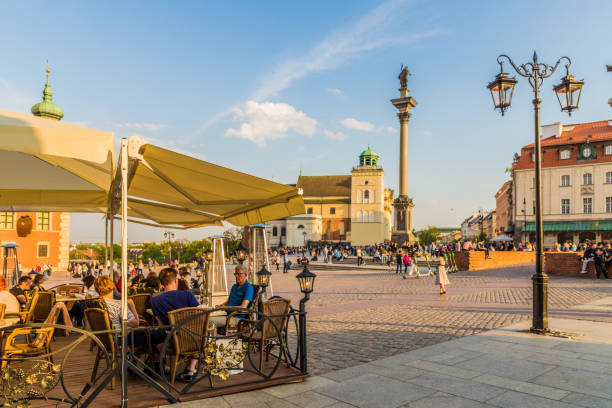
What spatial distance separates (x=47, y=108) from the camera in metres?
46.0

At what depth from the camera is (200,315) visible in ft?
16.1

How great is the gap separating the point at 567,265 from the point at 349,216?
73.2m

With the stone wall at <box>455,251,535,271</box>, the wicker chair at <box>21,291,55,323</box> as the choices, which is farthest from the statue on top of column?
the wicker chair at <box>21,291,55,323</box>

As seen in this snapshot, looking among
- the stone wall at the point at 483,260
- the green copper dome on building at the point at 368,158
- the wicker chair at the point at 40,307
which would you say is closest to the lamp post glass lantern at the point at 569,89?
the wicker chair at the point at 40,307

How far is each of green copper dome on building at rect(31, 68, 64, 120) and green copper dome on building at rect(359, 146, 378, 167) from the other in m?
64.3

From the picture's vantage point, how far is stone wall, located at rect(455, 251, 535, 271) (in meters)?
26.7

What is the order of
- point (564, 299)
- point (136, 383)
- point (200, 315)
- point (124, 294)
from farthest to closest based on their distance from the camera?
point (564, 299) < point (136, 383) < point (200, 315) < point (124, 294)

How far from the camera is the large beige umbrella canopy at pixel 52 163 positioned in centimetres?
383

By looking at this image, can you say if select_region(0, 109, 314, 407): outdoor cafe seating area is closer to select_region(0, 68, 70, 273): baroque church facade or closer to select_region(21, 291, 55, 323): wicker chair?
select_region(21, 291, 55, 323): wicker chair

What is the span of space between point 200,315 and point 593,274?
890 inches

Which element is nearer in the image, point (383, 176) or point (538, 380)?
point (538, 380)

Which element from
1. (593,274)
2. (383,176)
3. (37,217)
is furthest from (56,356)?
(383,176)

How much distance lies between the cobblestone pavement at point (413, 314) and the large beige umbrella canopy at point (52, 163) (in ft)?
13.1

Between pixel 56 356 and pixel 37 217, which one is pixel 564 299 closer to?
pixel 56 356
